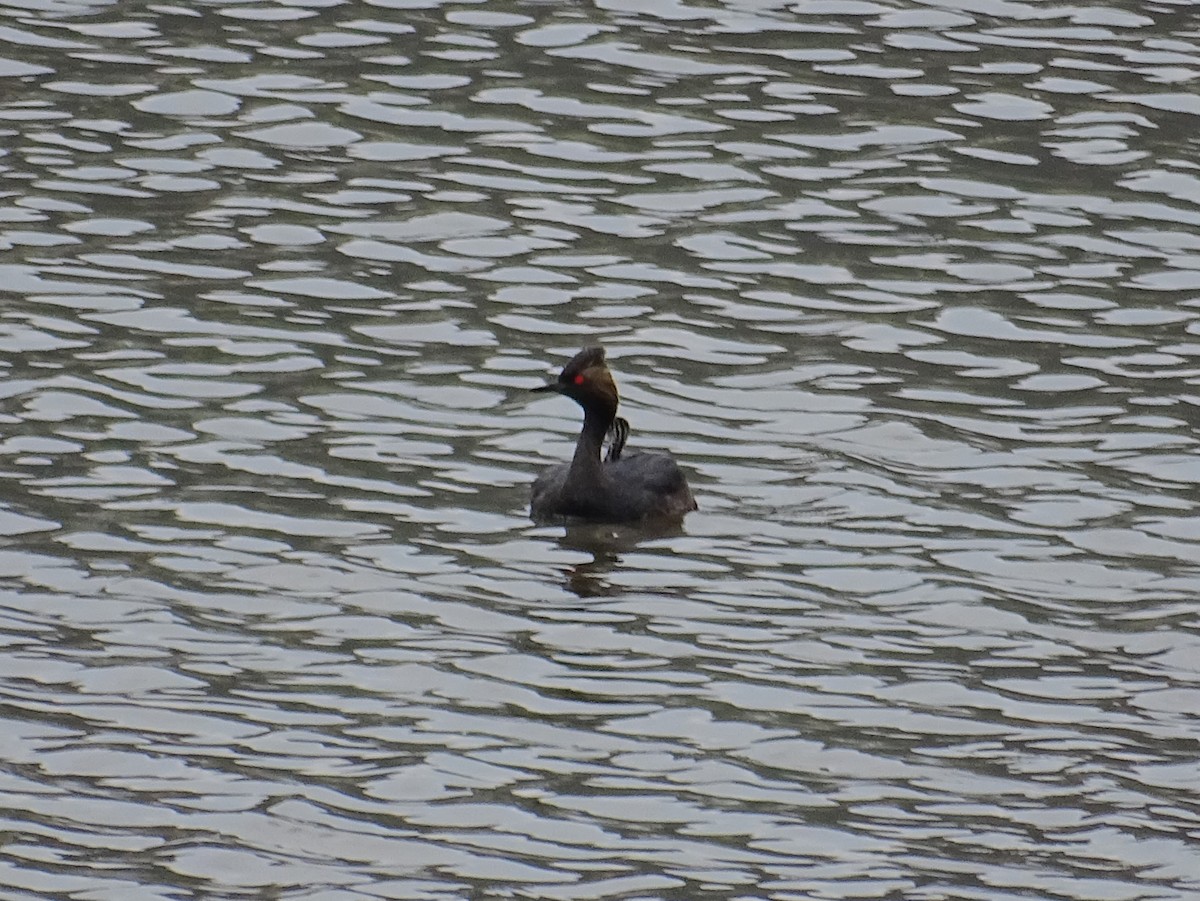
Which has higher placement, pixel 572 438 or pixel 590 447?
pixel 590 447

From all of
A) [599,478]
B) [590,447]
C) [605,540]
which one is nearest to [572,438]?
[590,447]

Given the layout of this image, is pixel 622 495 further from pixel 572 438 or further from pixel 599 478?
pixel 572 438

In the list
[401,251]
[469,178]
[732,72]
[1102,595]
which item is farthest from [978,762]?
[732,72]

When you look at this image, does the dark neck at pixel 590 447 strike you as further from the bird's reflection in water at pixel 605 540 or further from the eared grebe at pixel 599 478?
the bird's reflection in water at pixel 605 540

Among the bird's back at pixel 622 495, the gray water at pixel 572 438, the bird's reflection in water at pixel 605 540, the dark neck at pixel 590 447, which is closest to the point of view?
the gray water at pixel 572 438

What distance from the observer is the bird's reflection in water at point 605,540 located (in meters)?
13.0

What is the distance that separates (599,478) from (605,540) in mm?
358

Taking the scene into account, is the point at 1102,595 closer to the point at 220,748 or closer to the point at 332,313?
the point at 220,748

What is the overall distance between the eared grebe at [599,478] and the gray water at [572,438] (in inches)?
7.0

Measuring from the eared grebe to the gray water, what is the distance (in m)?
0.18

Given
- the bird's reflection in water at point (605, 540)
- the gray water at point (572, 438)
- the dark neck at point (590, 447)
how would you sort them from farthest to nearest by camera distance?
the dark neck at point (590, 447)
the bird's reflection in water at point (605, 540)
the gray water at point (572, 438)

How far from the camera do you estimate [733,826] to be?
378 inches

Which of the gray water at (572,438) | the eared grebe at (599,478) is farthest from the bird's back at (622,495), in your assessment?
the gray water at (572,438)

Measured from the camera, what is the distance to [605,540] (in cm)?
1366
